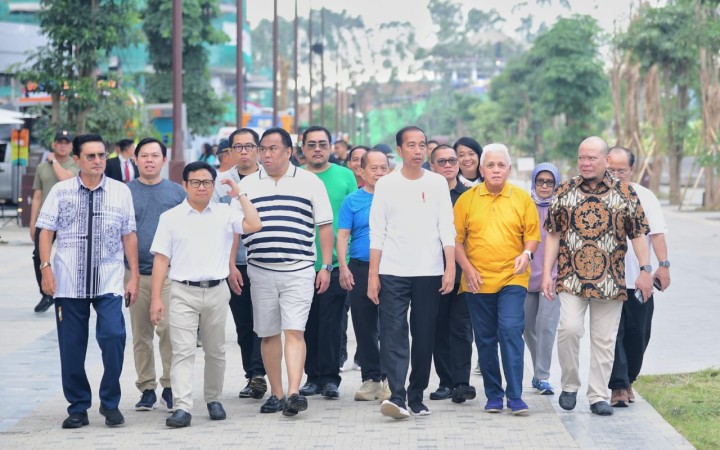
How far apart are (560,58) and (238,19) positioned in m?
31.4

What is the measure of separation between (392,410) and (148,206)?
2.07 meters

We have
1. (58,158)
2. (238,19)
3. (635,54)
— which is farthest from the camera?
(635,54)

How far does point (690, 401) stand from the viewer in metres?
9.86

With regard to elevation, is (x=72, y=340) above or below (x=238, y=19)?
below

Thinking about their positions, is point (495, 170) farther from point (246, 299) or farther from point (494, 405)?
point (246, 299)

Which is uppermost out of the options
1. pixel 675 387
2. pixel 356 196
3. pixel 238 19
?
pixel 238 19

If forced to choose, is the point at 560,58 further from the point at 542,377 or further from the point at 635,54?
the point at 542,377

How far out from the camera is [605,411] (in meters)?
9.29

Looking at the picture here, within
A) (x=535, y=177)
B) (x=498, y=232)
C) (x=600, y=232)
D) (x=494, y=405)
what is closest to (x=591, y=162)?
(x=600, y=232)

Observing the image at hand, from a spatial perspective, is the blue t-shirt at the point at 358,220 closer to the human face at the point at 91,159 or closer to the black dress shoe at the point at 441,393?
the black dress shoe at the point at 441,393

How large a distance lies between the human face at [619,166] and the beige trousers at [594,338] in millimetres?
910

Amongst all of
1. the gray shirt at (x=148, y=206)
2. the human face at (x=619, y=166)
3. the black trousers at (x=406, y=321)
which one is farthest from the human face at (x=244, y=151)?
the human face at (x=619, y=166)

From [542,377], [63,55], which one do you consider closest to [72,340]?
[542,377]

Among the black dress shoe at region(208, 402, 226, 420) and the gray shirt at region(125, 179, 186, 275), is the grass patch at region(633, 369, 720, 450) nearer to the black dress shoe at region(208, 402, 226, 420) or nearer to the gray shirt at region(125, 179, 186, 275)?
the black dress shoe at region(208, 402, 226, 420)
